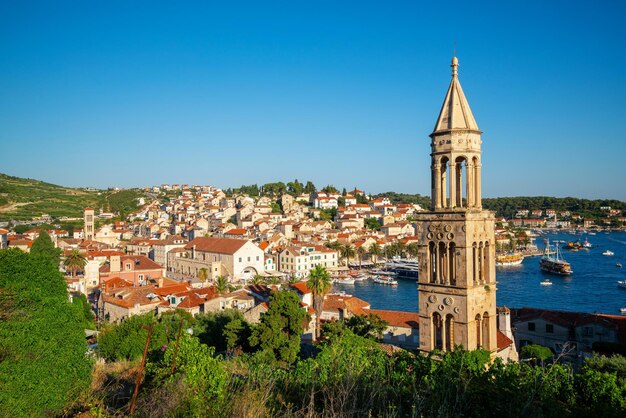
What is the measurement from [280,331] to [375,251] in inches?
2250

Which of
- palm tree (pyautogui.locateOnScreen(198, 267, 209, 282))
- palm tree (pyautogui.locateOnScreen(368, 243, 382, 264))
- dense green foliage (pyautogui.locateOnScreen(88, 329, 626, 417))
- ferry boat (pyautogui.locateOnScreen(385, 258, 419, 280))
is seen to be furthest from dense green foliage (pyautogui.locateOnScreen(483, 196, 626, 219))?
dense green foliage (pyautogui.locateOnScreen(88, 329, 626, 417))

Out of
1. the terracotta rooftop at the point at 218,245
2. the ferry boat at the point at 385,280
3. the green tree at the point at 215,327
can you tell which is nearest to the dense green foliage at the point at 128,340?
the green tree at the point at 215,327

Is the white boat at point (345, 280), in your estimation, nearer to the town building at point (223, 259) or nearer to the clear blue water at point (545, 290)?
the clear blue water at point (545, 290)

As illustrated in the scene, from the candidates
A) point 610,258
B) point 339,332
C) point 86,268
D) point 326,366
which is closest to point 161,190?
point 86,268

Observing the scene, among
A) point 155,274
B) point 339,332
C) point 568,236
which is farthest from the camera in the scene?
point 568,236

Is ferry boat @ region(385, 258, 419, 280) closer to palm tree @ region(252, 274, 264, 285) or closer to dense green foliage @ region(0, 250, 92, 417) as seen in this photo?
palm tree @ region(252, 274, 264, 285)

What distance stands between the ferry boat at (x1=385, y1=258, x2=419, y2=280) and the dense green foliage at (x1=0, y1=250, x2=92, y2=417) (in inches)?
2178

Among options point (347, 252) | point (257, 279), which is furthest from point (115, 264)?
point (347, 252)

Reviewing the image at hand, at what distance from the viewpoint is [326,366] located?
968 cm

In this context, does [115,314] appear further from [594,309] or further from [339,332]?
[594,309]

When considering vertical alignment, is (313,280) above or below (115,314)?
above

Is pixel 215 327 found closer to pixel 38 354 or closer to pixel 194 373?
pixel 38 354

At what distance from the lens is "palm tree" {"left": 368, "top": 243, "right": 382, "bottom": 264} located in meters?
76.6

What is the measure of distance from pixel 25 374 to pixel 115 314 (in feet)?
78.5
